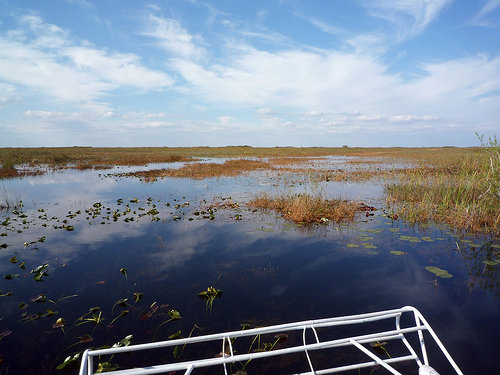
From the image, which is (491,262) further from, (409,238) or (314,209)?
(314,209)

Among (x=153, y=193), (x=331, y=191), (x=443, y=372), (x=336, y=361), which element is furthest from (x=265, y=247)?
(x=153, y=193)

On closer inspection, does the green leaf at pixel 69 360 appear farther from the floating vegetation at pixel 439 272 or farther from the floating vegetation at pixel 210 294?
the floating vegetation at pixel 439 272

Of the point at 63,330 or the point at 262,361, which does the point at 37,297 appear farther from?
the point at 262,361

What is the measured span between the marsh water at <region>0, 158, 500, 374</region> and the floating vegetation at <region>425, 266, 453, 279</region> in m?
0.06

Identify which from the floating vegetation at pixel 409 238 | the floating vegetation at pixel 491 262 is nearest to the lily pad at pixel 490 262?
the floating vegetation at pixel 491 262

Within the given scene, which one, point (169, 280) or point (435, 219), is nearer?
point (169, 280)

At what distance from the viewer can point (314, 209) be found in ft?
38.8

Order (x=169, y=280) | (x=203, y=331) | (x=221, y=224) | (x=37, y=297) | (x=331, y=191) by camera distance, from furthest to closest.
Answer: (x=331, y=191)
(x=221, y=224)
(x=169, y=280)
(x=37, y=297)
(x=203, y=331)

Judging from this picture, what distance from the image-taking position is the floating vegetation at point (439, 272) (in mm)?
6562

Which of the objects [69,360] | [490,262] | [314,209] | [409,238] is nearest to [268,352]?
[69,360]

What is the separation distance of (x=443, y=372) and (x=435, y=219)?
851 cm

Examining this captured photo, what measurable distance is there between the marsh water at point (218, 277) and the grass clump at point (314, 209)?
1.88 feet

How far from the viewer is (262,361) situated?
4.16 m

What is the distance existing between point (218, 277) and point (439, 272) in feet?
18.0
